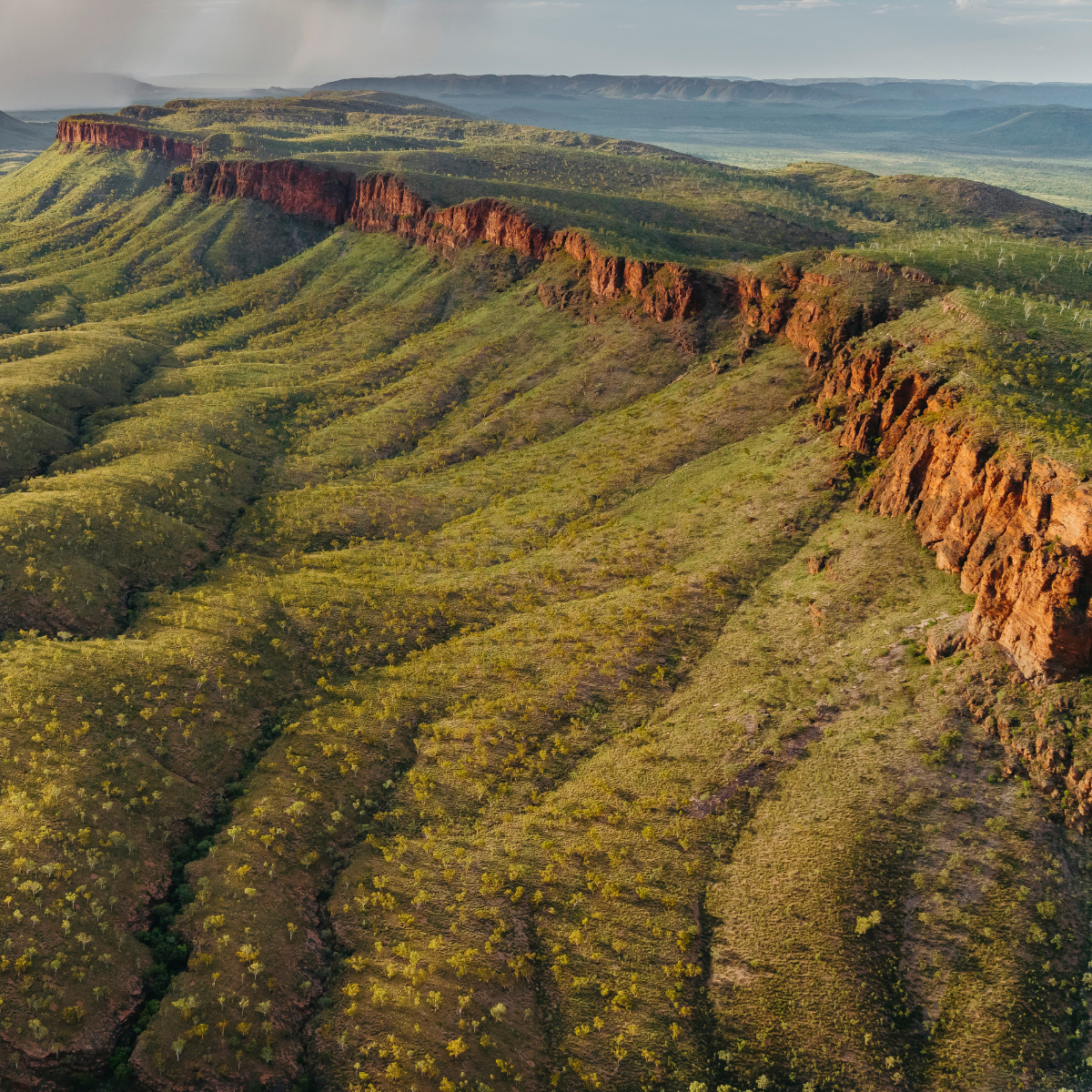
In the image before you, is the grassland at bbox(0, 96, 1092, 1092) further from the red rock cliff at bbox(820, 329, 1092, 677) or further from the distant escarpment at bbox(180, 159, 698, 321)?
the distant escarpment at bbox(180, 159, 698, 321)

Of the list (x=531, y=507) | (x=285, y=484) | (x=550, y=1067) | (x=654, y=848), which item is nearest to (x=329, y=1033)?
(x=550, y=1067)

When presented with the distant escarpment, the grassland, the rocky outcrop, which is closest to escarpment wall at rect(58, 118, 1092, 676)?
the rocky outcrop

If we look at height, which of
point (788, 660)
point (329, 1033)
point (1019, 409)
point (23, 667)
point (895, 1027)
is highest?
point (1019, 409)

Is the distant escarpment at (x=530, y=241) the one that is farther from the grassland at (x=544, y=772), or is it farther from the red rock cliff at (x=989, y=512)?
the red rock cliff at (x=989, y=512)

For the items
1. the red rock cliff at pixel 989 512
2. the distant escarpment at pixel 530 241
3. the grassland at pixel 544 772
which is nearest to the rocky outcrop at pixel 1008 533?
the red rock cliff at pixel 989 512

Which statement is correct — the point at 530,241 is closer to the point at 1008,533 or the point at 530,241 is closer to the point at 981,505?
the point at 981,505

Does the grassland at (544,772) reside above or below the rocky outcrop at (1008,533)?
below

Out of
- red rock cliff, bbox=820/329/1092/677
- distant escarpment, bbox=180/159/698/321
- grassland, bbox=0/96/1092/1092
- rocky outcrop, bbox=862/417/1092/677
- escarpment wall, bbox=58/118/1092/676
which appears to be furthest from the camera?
distant escarpment, bbox=180/159/698/321

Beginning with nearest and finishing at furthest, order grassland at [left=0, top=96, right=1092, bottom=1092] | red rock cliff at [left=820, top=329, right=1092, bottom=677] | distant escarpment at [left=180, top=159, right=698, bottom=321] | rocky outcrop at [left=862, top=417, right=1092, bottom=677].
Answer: grassland at [left=0, top=96, right=1092, bottom=1092] → rocky outcrop at [left=862, top=417, right=1092, bottom=677] → red rock cliff at [left=820, top=329, right=1092, bottom=677] → distant escarpment at [left=180, top=159, right=698, bottom=321]

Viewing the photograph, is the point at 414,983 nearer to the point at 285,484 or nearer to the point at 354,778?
the point at 354,778
